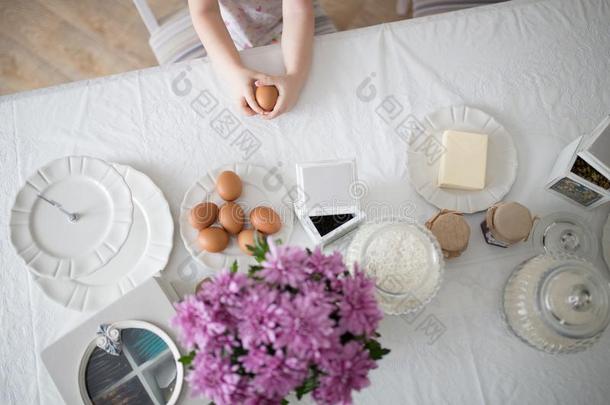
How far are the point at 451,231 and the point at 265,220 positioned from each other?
29cm

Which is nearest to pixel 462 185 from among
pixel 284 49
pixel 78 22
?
pixel 284 49

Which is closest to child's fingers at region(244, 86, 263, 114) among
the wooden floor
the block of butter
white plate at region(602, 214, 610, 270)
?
the block of butter

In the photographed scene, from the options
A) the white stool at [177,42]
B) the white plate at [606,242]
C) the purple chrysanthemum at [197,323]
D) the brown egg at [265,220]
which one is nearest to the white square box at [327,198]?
the brown egg at [265,220]

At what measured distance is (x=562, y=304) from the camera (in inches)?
20.3

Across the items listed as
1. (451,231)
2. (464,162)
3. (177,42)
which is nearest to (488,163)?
(464,162)

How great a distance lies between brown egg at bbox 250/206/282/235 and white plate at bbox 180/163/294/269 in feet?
0.08

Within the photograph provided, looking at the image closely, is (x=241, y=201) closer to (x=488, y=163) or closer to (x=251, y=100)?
(x=251, y=100)

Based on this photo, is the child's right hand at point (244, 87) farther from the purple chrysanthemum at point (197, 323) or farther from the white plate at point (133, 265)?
the purple chrysanthemum at point (197, 323)

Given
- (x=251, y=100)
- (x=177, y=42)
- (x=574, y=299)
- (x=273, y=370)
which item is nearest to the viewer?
(x=273, y=370)

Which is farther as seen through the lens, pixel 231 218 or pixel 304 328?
pixel 231 218

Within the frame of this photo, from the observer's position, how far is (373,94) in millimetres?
744

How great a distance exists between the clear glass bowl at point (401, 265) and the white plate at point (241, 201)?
16 cm

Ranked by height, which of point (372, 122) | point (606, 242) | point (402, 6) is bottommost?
point (606, 242)

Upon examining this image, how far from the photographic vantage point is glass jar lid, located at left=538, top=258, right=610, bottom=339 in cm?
50
